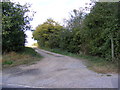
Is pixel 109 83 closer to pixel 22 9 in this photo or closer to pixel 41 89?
pixel 41 89

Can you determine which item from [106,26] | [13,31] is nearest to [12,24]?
[13,31]

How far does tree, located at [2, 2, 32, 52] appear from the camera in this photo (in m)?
9.13

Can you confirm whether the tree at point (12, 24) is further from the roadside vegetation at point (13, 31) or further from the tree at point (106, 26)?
the tree at point (106, 26)

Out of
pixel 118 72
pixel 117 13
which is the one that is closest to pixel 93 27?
pixel 117 13

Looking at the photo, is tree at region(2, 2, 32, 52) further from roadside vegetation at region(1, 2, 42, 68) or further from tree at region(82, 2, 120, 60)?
tree at region(82, 2, 120, 60)

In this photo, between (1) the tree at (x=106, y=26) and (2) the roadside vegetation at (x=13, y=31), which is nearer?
A: (1) the tree at (x=106, y=26)

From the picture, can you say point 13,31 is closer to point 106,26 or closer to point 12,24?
point 12,24

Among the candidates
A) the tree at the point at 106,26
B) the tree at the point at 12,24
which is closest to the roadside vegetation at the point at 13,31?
the tree at the point at 12,24

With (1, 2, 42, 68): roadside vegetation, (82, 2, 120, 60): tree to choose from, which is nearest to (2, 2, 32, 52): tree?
(1, 2, 42, 68): roadside vegetation

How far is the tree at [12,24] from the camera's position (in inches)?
360

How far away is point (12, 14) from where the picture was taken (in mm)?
9953

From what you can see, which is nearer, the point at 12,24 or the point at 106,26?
the point at 106,26

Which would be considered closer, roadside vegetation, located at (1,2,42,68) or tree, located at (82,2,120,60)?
tree, located at (82,2,120,60)

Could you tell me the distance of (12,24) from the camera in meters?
9.34
